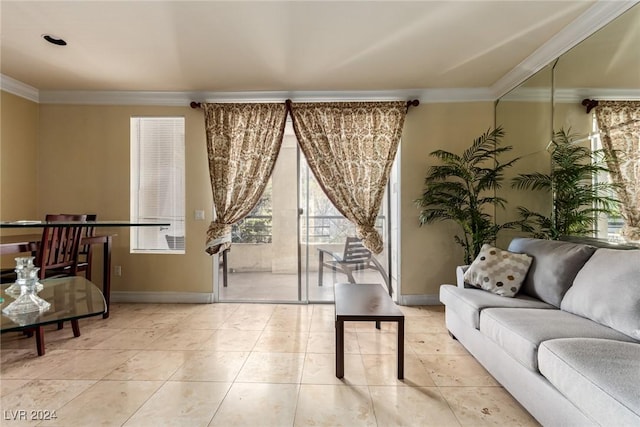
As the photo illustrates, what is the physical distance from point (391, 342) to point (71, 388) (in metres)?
2.37

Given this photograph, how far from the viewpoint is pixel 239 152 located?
12.1ft

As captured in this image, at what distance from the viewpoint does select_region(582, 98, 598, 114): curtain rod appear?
230cm

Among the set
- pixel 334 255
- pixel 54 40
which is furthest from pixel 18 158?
pixel 334 255

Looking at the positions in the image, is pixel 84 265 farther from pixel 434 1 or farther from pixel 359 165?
pixel 434 1

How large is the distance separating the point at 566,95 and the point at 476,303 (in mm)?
1972

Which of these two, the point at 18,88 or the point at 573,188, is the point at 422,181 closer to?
the point at 573,188

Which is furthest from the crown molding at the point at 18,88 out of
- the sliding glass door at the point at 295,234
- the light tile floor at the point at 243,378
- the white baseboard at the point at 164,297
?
the sliding glass door at the point at 295,234

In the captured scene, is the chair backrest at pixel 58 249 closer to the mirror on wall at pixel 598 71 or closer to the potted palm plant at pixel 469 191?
the potted palm plant at pixel 469 191

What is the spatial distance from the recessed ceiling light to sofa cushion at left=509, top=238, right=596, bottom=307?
435 cm

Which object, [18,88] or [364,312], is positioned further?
[18,88]

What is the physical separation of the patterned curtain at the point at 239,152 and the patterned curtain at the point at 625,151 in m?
2.97

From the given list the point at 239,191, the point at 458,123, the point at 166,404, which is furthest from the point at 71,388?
the point at 458,123

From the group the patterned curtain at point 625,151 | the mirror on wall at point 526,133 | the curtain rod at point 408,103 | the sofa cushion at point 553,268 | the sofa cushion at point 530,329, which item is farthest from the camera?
the curtain rod at point 408,103

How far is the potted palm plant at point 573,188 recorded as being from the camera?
2295mm
